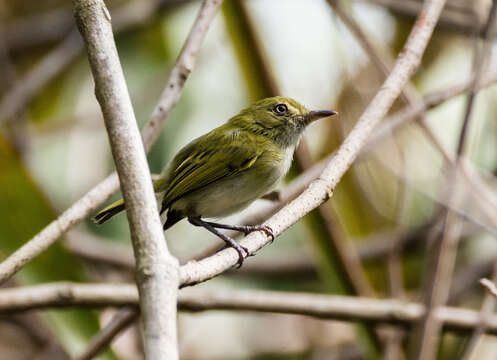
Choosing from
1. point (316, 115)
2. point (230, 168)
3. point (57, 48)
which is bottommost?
point (230, 168)

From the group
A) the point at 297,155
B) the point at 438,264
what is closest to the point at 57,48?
the point at 297,155

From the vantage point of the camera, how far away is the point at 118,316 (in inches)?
117

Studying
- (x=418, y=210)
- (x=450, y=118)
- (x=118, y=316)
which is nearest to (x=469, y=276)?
(x=418, y=210)

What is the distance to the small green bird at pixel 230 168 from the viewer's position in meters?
3.14

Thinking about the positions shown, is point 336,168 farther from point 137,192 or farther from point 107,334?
point 107,334

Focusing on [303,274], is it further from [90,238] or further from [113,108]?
[113,108]

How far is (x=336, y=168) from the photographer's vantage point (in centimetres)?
204

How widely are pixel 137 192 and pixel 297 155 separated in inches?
101

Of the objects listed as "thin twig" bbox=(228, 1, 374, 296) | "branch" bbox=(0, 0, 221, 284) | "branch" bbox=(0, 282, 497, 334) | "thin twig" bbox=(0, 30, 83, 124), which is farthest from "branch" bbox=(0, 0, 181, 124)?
"branch" bbox=(0, 0, 221, 284)

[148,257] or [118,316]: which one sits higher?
[118,316]

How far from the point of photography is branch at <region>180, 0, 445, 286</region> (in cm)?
162

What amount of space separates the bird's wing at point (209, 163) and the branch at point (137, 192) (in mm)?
1568

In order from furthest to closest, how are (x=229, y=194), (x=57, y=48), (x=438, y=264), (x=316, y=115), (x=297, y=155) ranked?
(x=57, y=48) → (x=297, y=155) → (x=316, y=115) → (x=229, y=194) → (x=438, y=264)

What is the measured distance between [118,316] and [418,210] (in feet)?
11.2
